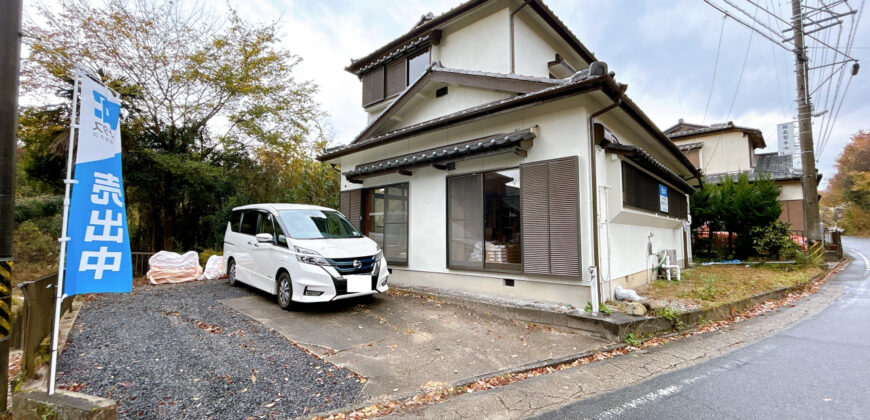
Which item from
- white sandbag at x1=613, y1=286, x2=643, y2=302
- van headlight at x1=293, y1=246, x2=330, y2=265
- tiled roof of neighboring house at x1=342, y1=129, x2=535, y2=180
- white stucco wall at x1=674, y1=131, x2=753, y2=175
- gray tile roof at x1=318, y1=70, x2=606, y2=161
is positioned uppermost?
white stucco wall at x1=674, y1=131, x2=753, y2=175

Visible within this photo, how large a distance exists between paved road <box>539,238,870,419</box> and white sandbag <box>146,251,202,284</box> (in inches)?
357

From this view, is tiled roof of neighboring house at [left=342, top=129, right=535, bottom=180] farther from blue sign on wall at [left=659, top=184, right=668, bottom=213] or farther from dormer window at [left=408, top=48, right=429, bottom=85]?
blue sign on wall at [left=659, top=184, right=668, bottom=213]

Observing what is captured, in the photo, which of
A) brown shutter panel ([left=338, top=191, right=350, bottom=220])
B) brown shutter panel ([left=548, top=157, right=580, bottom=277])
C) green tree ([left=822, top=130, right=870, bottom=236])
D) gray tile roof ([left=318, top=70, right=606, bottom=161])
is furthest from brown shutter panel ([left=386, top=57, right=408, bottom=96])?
green tree ([left=822, top=130, right=870, bottom=236])

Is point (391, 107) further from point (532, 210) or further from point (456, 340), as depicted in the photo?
point (456, 340)

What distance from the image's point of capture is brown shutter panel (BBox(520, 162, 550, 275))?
17.7ft

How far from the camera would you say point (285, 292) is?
5.48m

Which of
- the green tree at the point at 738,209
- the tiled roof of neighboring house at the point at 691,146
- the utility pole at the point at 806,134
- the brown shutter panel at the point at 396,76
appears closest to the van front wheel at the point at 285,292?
the brown shutter panel at the point at 396,76

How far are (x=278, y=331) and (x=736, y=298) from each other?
302 inches

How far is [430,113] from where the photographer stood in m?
7.96

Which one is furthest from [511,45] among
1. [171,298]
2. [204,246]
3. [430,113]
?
[204,246]

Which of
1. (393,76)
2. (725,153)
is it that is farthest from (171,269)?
(725,153)

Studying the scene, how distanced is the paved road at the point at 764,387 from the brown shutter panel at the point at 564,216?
6.30 feet

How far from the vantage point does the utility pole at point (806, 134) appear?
36.8 feet

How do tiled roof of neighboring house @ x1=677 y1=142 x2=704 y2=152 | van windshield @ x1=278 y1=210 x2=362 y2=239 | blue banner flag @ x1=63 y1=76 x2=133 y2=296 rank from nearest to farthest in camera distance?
blue banner flag @ x1=63 y1=76 x2=133 y2=296, van windshield @ x1=278 y1=210 x2=362 y2=239, tiled roof of neighboring house @ x1=677 y1=142 x2=704 y2=152
